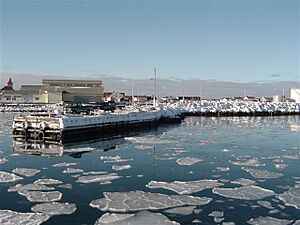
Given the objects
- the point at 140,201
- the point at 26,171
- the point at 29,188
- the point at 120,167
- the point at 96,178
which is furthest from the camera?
the point at 120,167

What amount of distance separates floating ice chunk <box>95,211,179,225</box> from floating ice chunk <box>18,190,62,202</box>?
7.24 ft

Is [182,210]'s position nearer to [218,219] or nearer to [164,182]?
[218,219]

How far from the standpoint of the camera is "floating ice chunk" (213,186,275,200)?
10633 mm

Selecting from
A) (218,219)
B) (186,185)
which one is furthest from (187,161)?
(218,219)

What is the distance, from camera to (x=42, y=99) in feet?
311

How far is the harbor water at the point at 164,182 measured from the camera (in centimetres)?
916

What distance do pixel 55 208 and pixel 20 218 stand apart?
1027 mm

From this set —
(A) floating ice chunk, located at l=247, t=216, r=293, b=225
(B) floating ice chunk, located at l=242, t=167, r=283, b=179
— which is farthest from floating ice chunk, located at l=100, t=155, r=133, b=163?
(A) floating ice chunk, located at l=247, t=216, r=293, b=225

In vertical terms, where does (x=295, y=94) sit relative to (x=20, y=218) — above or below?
above

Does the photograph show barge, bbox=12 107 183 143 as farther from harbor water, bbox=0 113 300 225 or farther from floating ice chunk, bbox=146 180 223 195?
floating ice chunk, bbox=146 180 223 195

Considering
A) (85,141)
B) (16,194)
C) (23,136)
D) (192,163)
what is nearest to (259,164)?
(192,163)

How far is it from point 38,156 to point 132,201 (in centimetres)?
969

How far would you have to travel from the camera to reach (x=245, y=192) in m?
11.1

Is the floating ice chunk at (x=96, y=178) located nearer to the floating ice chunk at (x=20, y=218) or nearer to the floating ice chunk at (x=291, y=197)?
the floating ice chunk at (x=20, y=218)
